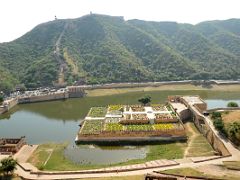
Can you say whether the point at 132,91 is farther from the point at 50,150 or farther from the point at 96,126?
the point at 50,150

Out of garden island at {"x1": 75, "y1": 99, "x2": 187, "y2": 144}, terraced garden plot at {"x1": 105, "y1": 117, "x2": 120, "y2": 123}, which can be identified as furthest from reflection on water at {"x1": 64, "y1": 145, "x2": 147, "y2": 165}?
terraced garden plot at {"x1": 105, "y1": 117, "x2": 120, "y2": 123}

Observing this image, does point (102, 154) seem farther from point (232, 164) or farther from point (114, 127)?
point (232, 164)

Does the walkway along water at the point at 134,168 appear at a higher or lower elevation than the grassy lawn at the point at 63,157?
higher

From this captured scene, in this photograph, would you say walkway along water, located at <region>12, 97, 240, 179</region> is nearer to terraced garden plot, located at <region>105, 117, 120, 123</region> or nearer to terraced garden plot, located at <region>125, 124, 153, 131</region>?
terraced garden plot, located at <region>125, 124, 153, 131</region>

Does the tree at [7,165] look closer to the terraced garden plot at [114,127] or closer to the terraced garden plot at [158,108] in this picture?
the terraced garden plot at [114,127]

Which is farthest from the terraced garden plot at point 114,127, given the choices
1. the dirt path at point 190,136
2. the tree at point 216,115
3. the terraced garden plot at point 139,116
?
the tree at point 216,115

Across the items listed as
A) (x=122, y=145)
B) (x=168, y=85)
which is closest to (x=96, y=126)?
(x=122, y=145)

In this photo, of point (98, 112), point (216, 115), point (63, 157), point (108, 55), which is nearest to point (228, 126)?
point (216, 115)
